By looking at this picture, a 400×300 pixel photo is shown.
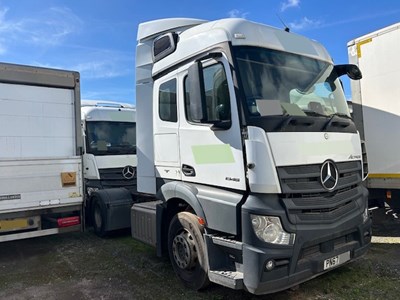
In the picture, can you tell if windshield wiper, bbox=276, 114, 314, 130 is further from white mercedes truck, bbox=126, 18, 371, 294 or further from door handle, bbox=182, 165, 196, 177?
door handle, bbox=182, 165, 196, 177

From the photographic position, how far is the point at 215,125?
367 centimetres

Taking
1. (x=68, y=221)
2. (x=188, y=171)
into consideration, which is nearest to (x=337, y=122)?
(x=188, y=171)

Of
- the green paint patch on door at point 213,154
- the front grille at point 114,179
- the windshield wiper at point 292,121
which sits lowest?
the front grille at point 114,179

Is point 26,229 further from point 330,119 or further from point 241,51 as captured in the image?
point 330,119

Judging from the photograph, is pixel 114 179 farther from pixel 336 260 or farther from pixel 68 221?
pixel 336 260

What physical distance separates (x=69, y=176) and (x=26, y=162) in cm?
73

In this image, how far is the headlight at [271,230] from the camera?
10.7 ft

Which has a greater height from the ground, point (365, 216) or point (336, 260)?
point (365, 216)

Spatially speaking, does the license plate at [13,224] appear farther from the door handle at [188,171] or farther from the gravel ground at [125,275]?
the door handle at [188,171]

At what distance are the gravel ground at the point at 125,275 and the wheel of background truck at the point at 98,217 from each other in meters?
0.28

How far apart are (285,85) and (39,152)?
422cm

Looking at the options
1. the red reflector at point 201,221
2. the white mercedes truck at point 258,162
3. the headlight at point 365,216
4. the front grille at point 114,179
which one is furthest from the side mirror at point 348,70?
the front grille at point 114,179

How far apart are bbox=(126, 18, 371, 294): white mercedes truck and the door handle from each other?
0.5 inches

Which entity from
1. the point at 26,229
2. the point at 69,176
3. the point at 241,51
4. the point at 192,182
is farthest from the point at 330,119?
the point at 26,229
